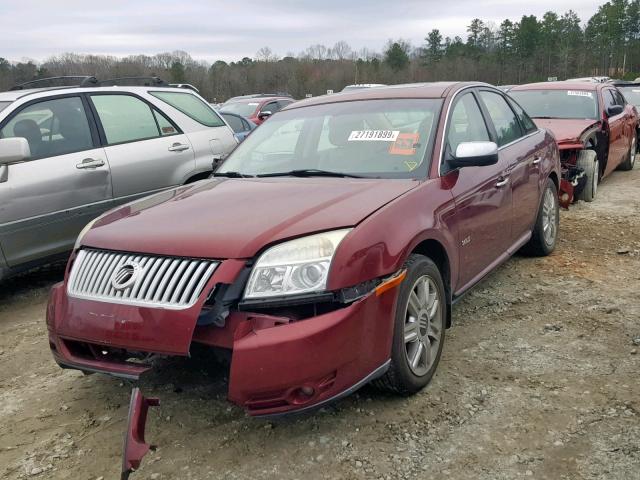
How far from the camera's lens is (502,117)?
4.86 m

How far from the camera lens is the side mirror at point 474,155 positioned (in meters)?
3.52

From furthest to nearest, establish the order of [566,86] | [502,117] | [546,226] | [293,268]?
[566,86] < [546,226] < [502,117] < [293,268]

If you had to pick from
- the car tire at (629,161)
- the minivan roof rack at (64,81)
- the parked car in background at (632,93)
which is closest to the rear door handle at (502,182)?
the minivan roof rack at (64,81)

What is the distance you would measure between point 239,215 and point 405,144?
48.6 inches

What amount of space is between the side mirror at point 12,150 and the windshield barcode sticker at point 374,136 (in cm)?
250

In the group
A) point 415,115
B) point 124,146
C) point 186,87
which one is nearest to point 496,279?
point 415,115

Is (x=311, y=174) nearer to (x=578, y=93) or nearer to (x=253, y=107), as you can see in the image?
(x=578, y=93)

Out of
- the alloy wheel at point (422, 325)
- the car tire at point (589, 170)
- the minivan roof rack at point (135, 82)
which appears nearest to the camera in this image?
the alloy wheel at point (422, 325)

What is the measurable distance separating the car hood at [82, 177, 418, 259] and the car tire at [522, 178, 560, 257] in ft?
7.53

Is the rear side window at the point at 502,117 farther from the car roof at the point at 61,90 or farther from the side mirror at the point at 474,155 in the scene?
the car roof at the point at 61,90

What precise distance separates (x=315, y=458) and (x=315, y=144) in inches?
81.7

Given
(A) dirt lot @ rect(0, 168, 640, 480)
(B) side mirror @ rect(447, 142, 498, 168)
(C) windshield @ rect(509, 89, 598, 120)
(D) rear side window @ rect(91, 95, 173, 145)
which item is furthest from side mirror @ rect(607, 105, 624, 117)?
(D) rear side window @ rect(91, 95, 173, 145)

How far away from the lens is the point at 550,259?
17.8ft

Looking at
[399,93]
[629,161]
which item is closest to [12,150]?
[399,93]
